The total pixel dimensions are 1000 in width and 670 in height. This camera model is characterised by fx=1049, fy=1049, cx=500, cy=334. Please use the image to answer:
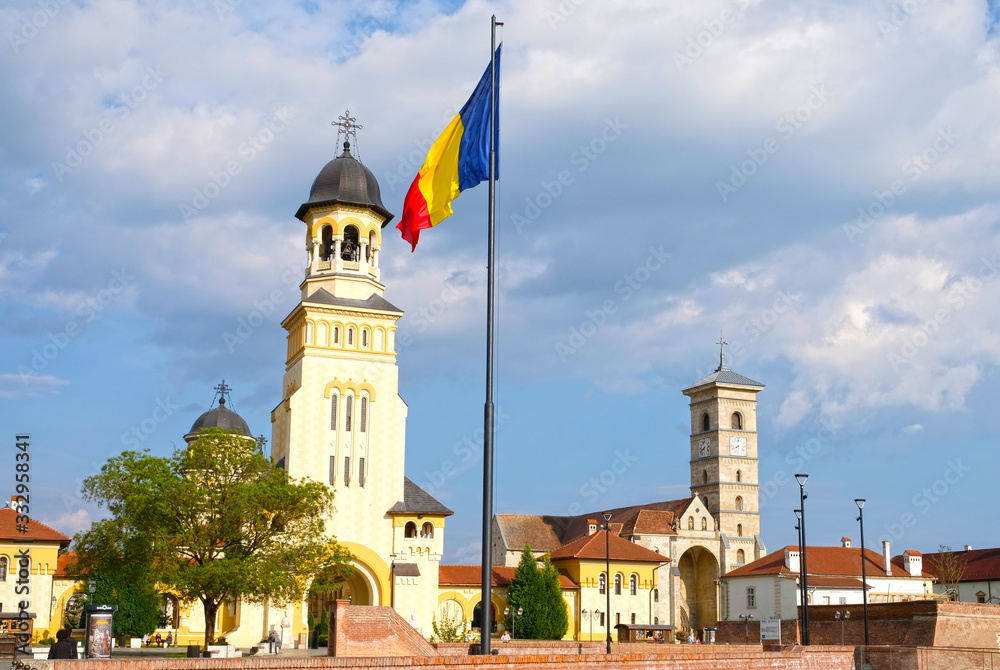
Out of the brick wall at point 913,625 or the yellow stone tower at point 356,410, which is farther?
the yellow stone tower at point 356,410

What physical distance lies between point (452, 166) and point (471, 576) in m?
46.2

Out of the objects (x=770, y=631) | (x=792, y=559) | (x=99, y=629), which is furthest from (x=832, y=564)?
(x=99, y=629)

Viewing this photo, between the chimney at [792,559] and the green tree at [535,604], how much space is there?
2107 cm

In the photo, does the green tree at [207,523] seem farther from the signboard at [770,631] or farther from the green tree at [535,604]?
the green tree at [535,604]

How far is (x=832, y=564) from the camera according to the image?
75.4m

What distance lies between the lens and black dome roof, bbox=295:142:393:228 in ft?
190

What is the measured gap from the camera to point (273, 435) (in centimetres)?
5862

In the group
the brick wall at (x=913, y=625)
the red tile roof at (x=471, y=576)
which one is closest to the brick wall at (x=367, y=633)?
the brick wall at (x=913, y=625)

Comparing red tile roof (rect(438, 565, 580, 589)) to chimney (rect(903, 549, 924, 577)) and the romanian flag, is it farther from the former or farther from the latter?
the romanian flag

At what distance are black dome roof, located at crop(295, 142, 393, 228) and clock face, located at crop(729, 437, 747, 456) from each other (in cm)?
5403

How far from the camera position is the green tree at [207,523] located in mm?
36250

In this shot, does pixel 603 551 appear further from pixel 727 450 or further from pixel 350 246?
pixel 727 450

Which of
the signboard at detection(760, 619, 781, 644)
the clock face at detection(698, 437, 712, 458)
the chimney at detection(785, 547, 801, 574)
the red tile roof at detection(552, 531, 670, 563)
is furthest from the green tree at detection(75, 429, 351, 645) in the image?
the clock face at detection(698, 437, 712, 458)

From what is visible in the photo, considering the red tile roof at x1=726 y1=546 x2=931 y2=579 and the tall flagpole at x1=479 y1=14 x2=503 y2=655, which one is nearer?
the tall flagpole at x1=479 y1=14 x2=503 y2=655
